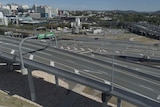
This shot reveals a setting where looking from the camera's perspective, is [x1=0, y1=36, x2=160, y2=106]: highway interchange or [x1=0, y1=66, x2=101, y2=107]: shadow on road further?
[x1=0, y1=66, x2=101, y2=107]: shadow on road

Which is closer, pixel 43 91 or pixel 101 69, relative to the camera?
pixel 101 69

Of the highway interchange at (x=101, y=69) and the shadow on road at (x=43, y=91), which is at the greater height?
the highway interchange at (x=101, y=69)

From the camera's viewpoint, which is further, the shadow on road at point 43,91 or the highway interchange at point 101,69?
the shadow on road at point 43,91

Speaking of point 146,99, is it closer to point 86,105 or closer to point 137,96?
point 137,96

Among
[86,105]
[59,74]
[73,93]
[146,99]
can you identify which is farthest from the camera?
[73,93]

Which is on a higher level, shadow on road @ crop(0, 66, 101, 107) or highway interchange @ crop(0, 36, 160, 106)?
highway interchange @ crop(0, 36, 160, 106)

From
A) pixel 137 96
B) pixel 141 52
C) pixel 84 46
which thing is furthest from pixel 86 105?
pixel 84 46

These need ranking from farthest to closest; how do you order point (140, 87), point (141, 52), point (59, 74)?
point (141, 52) → point (59, 74) → point (140, 87)

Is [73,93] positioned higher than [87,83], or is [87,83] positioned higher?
[87,83]

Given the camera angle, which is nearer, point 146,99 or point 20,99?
point 146,99

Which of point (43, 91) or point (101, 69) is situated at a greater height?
point (101, 69)
